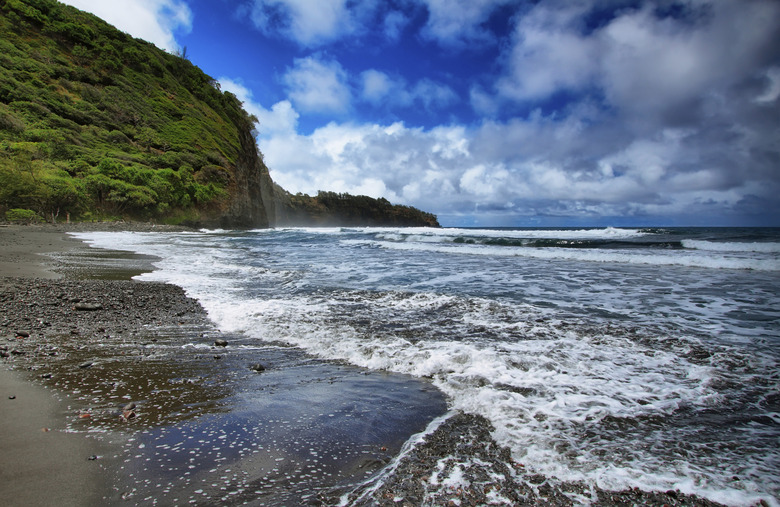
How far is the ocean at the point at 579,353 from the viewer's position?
1960 mm

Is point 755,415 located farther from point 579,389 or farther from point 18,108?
point 18,108

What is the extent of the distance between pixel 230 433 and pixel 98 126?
176 ft

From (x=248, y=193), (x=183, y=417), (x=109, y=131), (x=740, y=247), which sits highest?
(x=109, y=131)

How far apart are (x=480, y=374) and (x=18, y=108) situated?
53.4 m

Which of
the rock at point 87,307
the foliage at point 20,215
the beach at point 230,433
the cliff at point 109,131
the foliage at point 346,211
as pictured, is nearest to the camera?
the beach at point 230,433

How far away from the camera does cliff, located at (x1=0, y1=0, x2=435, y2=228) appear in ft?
104

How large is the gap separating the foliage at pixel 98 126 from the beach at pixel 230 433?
117ft

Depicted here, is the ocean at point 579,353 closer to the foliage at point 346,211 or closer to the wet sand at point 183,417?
the wet sand at point 183,417

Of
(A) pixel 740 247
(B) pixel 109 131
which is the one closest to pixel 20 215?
(B) pixel 109 131

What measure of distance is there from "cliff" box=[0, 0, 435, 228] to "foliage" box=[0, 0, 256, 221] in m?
0.11

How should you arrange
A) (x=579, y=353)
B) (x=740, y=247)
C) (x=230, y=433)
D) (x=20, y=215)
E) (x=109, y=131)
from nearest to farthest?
(x=230, y=433) → (x=579, y=353) → (x=740, y=247) → (x=20, y=215) → (x=109, y=131)

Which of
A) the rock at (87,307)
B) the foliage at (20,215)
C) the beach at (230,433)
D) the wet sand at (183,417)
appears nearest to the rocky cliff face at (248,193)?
the foliage at (20,215)

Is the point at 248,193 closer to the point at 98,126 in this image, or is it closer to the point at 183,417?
the point at 98,126

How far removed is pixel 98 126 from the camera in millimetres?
40812
